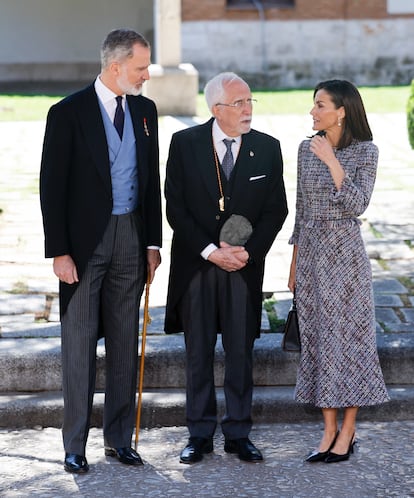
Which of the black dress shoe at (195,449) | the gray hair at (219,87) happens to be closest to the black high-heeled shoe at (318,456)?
the black dress shoe at (195,449)

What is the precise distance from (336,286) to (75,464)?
1.48 metres

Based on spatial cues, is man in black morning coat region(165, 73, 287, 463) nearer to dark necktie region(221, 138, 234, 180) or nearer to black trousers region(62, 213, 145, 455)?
dark necktie region(221, 138, 234, 180)

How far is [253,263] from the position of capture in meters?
5.42

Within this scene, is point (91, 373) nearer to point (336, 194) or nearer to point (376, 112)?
point (336, 194)

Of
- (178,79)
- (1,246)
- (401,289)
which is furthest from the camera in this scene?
(178,79)

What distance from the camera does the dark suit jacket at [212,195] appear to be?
5383mm

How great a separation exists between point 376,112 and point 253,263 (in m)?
13.5

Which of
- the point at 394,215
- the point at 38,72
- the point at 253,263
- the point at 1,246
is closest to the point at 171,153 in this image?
the point at 253,263

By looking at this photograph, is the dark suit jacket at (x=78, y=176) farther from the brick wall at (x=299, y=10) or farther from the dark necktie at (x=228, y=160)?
the brick wall at (x=299, y=10)

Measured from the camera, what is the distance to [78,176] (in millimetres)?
5215

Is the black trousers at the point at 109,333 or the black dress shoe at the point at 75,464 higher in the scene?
the black trousers at the point at 109,333

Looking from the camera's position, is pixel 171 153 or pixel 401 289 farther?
pixel 401 289

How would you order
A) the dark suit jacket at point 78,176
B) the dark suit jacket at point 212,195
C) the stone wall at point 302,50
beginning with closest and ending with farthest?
the dark suit jacket at point 78,176, the dark suit jacket at point 212,195, the stone wall at point 302,50

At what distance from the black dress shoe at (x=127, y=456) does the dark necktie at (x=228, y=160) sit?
1.40m
